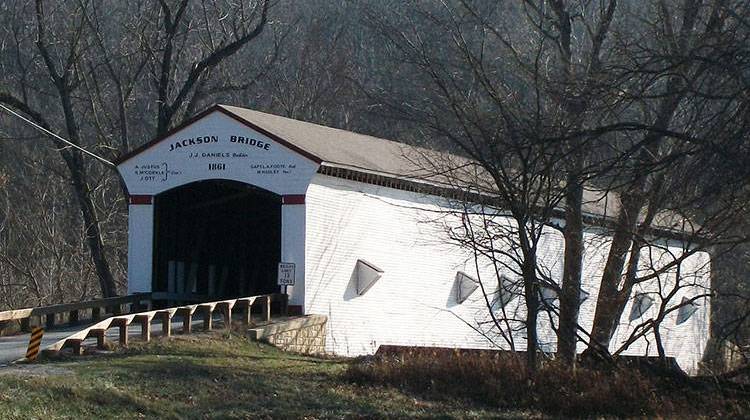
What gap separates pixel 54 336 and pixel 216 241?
808cm

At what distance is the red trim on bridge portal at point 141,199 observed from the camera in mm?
25609

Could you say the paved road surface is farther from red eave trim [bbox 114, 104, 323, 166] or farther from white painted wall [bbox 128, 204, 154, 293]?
red eave trim [bbox 114, 104, 323, 166]

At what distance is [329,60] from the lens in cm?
4469

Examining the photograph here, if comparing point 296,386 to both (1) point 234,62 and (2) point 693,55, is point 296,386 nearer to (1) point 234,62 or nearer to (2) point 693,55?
(2) point 693,55

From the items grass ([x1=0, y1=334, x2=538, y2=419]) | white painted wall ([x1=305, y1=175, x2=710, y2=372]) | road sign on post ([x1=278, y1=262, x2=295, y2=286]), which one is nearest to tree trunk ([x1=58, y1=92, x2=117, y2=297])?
white painted wall ([x1=305, y1=175, x2=710, y2=372])

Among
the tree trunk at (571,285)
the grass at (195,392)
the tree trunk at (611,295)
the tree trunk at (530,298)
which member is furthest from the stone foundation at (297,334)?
the tree trunk at (530,298)

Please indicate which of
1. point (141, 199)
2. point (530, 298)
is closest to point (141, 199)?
point (141, 199)

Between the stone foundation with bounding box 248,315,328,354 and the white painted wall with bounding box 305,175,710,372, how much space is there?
14.2 inches

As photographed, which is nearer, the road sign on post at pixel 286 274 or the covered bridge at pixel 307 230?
the road sign on post at pixel 286 274

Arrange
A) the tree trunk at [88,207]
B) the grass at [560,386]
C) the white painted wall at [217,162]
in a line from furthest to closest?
1. the tree trunk at [88,207]
2. the white painted wall at [217,162]
3. the grass at [560,386]

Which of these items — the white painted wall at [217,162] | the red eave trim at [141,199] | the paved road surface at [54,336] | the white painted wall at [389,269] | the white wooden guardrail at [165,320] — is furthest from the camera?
the red eave trim at [141,199]

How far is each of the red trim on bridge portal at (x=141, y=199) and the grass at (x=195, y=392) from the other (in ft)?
24.5

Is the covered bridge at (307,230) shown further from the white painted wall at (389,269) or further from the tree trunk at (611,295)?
the tree trunk at (611,295)

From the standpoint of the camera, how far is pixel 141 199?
2566 centimetres
